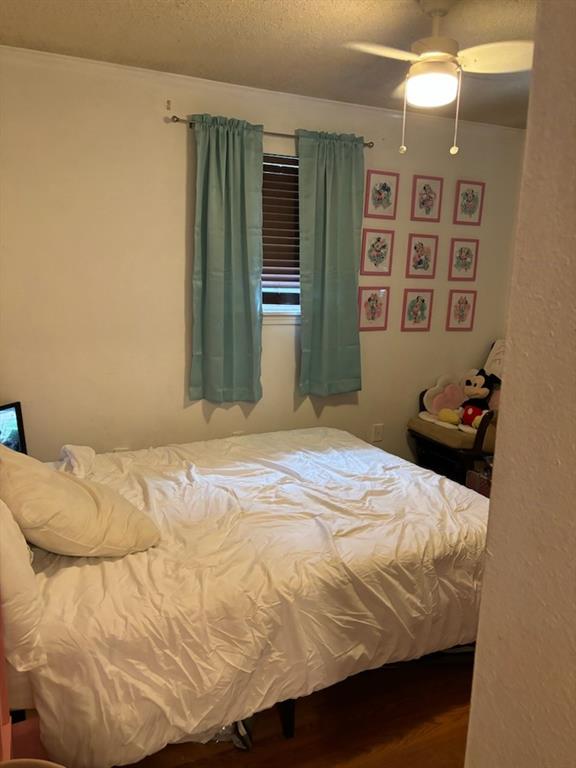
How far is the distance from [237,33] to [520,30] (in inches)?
45.9

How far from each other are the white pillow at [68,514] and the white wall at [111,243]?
3.81 ft

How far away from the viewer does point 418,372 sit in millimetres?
3758

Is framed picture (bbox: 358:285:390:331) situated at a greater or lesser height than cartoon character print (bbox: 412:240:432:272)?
lesser

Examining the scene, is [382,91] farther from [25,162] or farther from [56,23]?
[25,162]

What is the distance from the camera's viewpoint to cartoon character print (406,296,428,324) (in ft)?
11.9

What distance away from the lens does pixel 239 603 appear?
164cm

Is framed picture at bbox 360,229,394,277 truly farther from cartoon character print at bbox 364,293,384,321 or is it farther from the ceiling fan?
the ceiling fan

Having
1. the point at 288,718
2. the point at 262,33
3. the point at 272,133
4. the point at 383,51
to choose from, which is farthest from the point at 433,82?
the point at 288,718

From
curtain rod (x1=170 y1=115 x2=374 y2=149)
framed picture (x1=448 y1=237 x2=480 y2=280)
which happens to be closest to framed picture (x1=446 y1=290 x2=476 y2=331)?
framed picture (x1=448 y1=237 x2=480 y2=280)

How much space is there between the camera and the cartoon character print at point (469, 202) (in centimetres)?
364

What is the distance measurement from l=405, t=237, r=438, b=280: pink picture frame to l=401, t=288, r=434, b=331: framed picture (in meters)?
0.11

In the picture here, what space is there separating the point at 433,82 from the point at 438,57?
0.28ft

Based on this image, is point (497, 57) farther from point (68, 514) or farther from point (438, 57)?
point (68, 514)

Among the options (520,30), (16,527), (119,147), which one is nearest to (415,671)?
(16,527)
